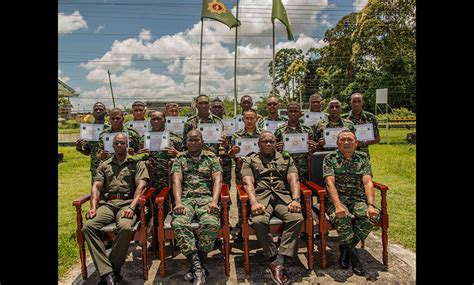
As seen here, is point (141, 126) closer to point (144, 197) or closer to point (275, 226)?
point (144, 197)

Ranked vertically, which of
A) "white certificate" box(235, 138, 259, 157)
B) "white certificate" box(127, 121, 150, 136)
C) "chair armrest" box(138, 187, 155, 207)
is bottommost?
"chair armrest" box(138, 187, 155, 207)

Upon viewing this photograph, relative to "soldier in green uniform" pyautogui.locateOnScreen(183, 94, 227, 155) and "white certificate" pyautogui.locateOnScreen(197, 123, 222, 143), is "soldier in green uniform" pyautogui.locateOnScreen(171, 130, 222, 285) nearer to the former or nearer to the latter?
"white certificate" pyautogui.locateOnScreen(197, 123, 222, 143)

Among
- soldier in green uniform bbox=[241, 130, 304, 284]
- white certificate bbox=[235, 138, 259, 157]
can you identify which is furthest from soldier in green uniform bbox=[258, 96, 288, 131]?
soldier in green uniform bbox=[241, 130, 304, 284]

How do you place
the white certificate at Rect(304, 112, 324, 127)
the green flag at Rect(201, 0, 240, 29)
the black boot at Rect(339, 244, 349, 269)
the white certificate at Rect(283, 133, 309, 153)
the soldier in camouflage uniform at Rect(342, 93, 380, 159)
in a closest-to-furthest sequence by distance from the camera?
1. the black boot at Rect(339, 244, 349, 269)
2. the white certificate at Rect(283, 133, 309, 153)
3. the soldier in camouflage uniform at Rect(342, 93, 380, 159)
4. the white certificate at Rect(304, 112, 324, 127)
5. the green flag at Rect(201, 0, 240, 29)

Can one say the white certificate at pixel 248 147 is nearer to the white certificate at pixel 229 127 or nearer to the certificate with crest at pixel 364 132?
the white certificate at pixel 229 127

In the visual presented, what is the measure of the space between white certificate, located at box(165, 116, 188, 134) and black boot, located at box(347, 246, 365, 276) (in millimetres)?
2892

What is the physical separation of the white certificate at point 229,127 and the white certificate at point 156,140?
1.11 metres

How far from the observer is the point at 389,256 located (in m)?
4.32

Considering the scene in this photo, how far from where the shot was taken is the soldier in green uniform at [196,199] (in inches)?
146

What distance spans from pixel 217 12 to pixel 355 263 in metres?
7.98

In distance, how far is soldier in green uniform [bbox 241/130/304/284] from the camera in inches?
149

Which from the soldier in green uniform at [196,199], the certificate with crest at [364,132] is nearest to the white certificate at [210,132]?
the soldier in green uniform at [196,199]
